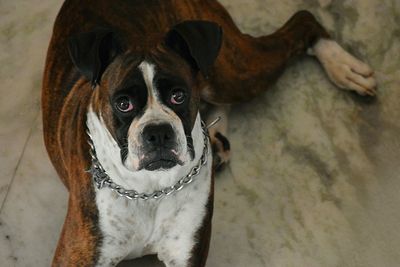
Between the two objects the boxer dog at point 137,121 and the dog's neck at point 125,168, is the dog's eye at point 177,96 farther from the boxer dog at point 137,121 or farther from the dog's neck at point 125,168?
the dog's neck at point 125,168

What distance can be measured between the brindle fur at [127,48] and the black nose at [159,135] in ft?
0.79

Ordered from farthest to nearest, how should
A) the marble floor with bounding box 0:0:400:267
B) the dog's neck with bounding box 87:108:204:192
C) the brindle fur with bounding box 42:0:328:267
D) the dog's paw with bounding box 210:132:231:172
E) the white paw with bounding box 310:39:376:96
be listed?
the white paw with bounding box 310:39:376:96
the dog's paw with bounding box 210:132:231:172
the marble floor with bounding box 0:0:400:267
the brindle fur with bounding box 42:0:328:267
the dog's neck with bounding box 87:108:204:192

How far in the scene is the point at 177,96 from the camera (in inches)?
78.7

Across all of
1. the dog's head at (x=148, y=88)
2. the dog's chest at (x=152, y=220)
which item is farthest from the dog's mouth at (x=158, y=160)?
the dog's chest at (x=152, y=220)

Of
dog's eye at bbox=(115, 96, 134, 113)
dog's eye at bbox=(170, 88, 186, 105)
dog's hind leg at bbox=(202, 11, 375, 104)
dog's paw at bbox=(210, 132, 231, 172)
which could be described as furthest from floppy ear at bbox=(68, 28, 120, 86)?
dog's paw at bbox=(210, 132, 231, 172)

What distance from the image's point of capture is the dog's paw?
279cm

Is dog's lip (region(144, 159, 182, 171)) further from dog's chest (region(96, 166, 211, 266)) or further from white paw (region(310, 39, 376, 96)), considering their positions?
white paw (region(310, 39, 376, 96))

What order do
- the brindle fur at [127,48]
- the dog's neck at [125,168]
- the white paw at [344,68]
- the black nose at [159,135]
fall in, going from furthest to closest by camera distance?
the white paw at [344,68]
the brindle fur at [127,48]
the dog's neck at [125,168]
the black nose at [159,135]

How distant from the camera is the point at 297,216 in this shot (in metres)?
2.73

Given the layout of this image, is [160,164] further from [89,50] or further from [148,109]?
[89,50]

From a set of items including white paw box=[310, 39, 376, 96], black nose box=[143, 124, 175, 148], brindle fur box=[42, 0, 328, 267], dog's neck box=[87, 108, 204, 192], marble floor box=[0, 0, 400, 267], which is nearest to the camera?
black nose box=[143, 124, 175, 148]

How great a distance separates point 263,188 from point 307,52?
2.21 feet

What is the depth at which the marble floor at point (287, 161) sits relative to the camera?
2.65 m

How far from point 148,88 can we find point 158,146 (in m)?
0.16
